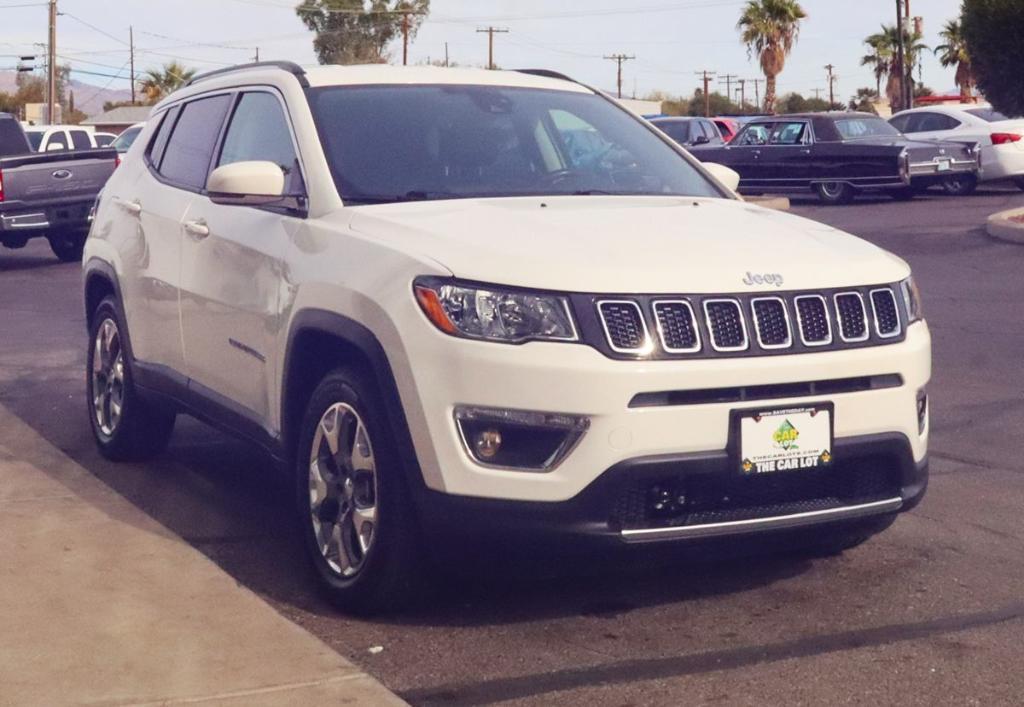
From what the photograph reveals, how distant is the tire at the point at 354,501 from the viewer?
187 inches

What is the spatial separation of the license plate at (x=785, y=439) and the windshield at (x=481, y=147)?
4.88 feet

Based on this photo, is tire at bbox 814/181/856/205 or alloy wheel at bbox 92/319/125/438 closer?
alloy wheel at bbox 92/319/125/438

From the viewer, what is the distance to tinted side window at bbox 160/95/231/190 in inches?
261

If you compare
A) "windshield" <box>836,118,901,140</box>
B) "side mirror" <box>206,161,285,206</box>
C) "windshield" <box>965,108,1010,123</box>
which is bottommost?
"side mirror" <box>206,161,285,206</box>

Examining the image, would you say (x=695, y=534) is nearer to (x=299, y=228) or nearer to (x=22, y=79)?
(x=299, y=228)

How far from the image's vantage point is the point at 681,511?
4645 mm

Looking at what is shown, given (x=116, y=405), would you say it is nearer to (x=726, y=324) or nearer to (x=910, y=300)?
(x=726, y=324)

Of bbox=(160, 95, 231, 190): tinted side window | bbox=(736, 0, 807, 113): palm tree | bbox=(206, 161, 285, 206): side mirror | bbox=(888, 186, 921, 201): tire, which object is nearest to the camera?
bbox=(206, 161, 285, 206): side mirror

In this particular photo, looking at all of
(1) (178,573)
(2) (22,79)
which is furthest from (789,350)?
(2) (22,79)

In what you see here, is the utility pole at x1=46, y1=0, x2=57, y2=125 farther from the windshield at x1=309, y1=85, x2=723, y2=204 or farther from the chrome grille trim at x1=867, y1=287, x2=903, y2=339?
the chrome grille trim at x1=867, y1=287, x2=903, y2=339

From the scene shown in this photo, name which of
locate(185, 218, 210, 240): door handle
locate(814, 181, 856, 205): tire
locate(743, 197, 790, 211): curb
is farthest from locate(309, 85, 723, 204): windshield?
locate(814, 181, 856, 205): tire

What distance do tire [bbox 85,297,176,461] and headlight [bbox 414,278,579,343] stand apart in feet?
8.93

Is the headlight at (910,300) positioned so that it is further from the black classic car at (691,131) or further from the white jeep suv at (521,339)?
the black classic car at (691,131)

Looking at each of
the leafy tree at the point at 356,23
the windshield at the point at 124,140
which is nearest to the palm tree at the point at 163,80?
the leafy tree at the point at 356,23
